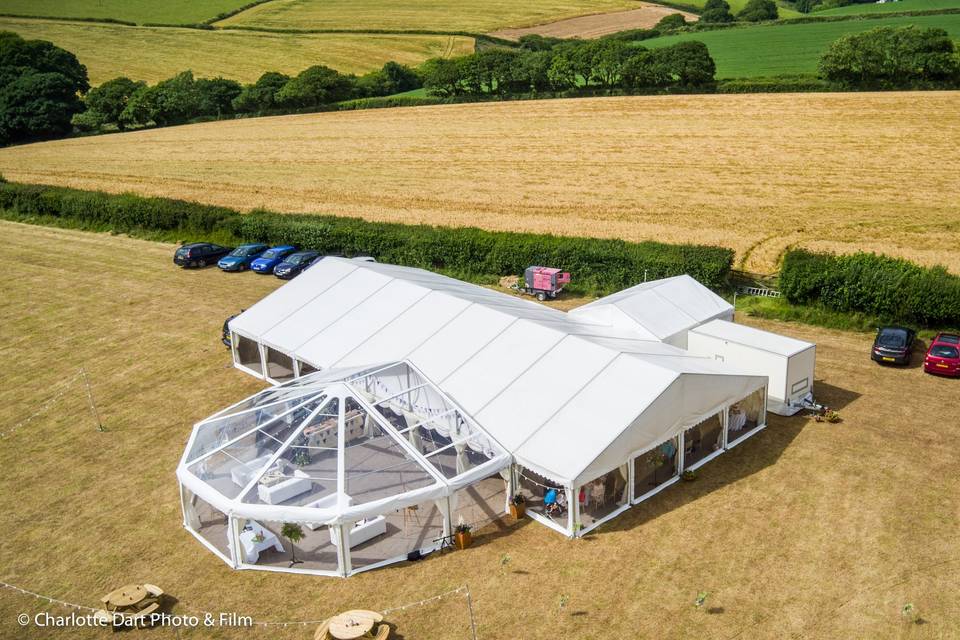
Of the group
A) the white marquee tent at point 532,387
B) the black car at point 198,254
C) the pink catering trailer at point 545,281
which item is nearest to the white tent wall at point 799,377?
the white marquee tent at point 532,387

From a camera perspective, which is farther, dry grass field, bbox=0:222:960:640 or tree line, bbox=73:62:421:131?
tree line, bbox=73:62:421:131

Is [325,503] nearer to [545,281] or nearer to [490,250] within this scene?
[545,281]

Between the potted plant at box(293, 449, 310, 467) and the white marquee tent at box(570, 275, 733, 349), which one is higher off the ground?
the white marquee tent at box(570, 275, 733, 349)

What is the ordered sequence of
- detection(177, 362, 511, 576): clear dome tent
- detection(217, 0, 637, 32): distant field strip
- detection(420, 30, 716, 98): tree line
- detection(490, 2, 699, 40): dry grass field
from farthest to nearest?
detection(217, 0, 637, 32): distant field strip
detection(490, 2, 699, 40): dry grass field
detection(420, 30, 716, 98): tree line
detection(177, 362, 511, 576): clear dome tent

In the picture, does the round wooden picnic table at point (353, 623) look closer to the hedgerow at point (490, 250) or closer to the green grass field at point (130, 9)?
the hedgerow at point (490, 250)

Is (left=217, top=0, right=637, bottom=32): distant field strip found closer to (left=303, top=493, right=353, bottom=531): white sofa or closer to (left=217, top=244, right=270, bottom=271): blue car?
(left=217, top=244, right=270, bottom=271): blue car

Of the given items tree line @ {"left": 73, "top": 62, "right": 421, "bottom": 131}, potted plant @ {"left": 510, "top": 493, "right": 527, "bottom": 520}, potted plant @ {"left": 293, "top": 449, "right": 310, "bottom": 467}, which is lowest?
potted plant @ {"left": 510, "top": 493, "right": 527, "bottom": 520}

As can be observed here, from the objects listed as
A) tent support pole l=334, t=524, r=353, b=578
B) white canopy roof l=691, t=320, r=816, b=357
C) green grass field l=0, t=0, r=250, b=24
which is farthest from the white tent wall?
green grass field l=0, t=0, r=250, b=24
